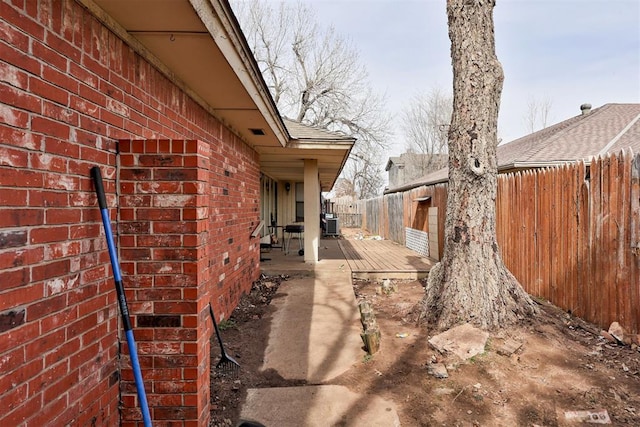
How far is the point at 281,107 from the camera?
23547 millimetres

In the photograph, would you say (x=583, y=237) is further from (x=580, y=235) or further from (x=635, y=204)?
(x=635, y=204)

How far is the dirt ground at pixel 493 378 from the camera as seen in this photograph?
2.69m

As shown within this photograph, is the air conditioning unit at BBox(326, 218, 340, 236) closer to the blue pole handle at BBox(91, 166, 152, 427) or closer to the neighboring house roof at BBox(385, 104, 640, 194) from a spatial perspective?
the neighboring house roof at BBox(385, 104, 640, 194)

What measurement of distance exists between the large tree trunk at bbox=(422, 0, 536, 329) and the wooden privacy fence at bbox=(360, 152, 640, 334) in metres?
0.77

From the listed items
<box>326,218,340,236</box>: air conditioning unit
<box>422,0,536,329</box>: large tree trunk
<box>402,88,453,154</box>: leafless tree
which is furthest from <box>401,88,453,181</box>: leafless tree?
<box>422,0,536,329</box>: large tree trunk

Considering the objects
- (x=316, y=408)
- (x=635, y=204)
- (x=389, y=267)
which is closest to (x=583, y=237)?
(x=635, y=204)

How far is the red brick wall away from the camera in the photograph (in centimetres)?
135

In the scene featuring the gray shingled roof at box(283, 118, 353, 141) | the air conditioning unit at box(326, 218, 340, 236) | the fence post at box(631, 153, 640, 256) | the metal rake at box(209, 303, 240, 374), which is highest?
the gray shingled roof at box(283, 118, 353, 141)

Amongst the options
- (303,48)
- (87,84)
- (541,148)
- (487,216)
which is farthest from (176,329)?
(303,48)

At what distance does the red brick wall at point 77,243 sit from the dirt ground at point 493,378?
957 mm

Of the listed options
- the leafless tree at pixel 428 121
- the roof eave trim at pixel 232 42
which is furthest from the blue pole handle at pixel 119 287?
the leafless tree at pixel 428 121

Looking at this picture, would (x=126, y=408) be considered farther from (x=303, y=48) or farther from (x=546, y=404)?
(x=303, y=48)

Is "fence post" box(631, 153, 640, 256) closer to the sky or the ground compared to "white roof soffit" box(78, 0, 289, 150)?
closer to the ground

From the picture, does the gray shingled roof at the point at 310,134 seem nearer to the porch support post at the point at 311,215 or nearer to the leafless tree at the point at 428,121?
the porch support post at the point at 311,215
